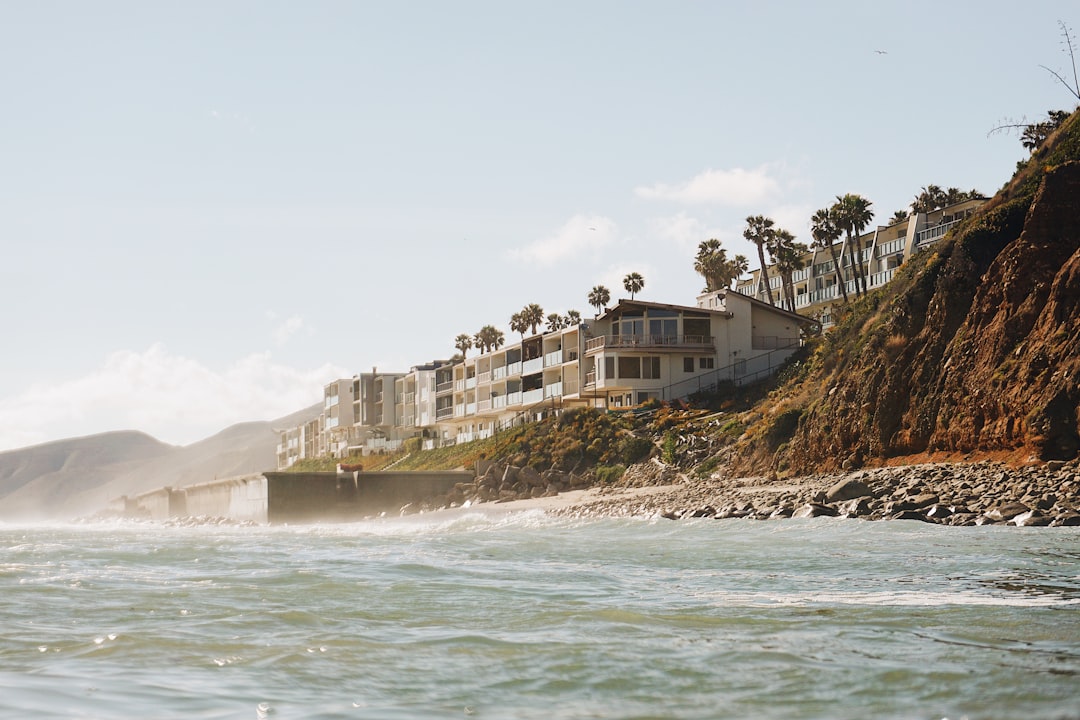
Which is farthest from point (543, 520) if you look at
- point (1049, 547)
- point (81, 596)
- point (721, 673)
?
point (721, 673)

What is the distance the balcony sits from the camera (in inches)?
2722

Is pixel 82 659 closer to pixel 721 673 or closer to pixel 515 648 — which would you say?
pixel 515 648

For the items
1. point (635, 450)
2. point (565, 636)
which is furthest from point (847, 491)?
point (635, 450)

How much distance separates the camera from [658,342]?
69750 mm

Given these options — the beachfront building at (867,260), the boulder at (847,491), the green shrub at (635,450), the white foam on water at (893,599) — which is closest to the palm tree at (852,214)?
the beachfront building at (867,260)

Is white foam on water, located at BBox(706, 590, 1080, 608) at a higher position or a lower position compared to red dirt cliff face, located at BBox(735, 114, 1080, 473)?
lower

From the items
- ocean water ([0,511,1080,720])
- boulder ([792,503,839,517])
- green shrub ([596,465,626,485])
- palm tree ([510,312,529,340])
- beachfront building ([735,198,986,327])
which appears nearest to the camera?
ocean water ([0,511,1080,720])

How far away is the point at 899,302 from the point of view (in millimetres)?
42531

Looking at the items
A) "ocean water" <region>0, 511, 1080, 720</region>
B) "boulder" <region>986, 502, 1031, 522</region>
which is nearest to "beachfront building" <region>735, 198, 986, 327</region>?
"boulder" <region>986, 502, 1031, 522</region>

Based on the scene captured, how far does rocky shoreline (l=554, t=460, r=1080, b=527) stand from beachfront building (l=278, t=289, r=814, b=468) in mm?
23932

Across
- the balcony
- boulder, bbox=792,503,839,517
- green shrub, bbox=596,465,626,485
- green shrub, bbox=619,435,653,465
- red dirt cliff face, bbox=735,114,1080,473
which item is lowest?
boulder, bbox=792,503,839,517

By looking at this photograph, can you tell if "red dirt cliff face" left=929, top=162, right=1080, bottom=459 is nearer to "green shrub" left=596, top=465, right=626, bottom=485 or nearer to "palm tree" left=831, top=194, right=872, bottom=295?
"green shrub" left=596, top=465, right=626, bottom=485

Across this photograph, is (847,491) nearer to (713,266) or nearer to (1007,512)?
(1007,512)

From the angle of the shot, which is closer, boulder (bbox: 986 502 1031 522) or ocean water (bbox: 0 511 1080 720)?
ocean water (bbox: 0 511 1080 720)
